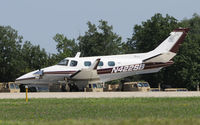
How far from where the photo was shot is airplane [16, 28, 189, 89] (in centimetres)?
4534

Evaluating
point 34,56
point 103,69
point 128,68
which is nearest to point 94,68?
point 103,69

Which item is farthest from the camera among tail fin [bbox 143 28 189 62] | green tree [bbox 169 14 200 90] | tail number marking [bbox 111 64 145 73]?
green tree [bbox 169 14 200 90]

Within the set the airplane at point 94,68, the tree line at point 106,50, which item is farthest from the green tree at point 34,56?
the airplane at point 94,68

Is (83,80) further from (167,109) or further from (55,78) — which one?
(167,109)

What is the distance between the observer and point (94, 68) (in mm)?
44719

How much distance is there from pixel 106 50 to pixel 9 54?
14.5 metres

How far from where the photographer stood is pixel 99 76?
153 feet

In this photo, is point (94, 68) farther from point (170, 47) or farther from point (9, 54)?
point (9, 54)

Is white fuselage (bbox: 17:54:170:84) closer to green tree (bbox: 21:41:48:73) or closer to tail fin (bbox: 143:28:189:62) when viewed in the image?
tail fin (bbox: 143:28:189:62)

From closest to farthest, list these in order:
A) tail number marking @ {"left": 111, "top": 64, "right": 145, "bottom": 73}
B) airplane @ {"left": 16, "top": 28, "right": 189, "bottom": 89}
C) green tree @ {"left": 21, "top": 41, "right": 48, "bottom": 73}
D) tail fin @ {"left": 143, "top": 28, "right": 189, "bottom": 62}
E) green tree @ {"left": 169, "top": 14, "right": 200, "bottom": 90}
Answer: airplane @ {"left": 16, "top": 28, "right": 189, "bottom": 89} < tail number marking @ {"left": 111, "top": 64, "right": 145, "bottom": 73} < tail fin @ {"left": 143, "top": 28, "right": 189, "bottom": 62} < green tree @ {"left": 169, "top": 14, "right": 200, "bottom": 90} < green tree @ {"left": 21, "top": 41, "right": 48, "bottom": 73}

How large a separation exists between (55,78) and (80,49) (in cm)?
3285

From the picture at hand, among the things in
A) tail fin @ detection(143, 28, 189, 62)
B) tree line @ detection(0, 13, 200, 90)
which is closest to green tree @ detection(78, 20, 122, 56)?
tree line @ detection(0, 13, 200, 90)

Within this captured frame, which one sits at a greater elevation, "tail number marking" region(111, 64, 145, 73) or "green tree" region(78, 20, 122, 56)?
"green tree" region(78, 20, 122, 56)

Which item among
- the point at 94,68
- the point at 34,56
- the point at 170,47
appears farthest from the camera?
the point at 34,56
